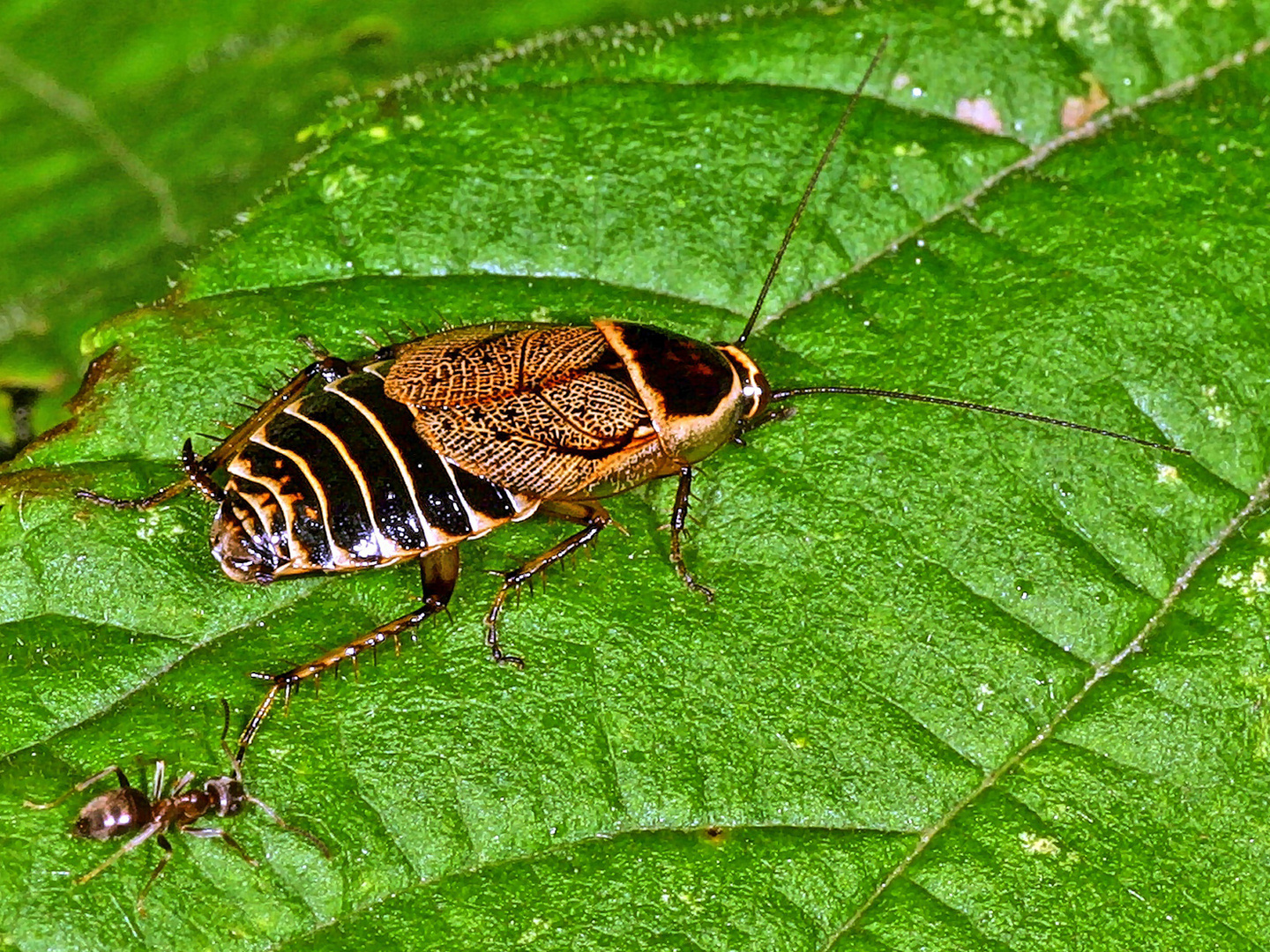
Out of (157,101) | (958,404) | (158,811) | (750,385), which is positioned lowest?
(158,811)

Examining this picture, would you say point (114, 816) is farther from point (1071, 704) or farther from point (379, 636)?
A: point (1071, 704)

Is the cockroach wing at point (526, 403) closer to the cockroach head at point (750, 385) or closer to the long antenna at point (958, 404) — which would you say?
the cockroach head at point (750, 385)

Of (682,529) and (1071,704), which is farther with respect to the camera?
(682,529)

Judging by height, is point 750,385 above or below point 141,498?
below

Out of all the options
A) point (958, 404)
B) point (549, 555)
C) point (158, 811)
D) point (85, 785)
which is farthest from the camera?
point (958, 404)

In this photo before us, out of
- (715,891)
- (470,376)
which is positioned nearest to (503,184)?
(470,376)

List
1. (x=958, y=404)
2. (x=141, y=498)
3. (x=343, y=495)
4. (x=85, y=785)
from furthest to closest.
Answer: (x=958, y=404) < (x=141, y=498) < (x=343, y=495) < (x=85, y=785)

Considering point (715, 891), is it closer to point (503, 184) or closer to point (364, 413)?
point (364, 413)

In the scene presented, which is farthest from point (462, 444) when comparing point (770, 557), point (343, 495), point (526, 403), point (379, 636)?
point (770, 557)
